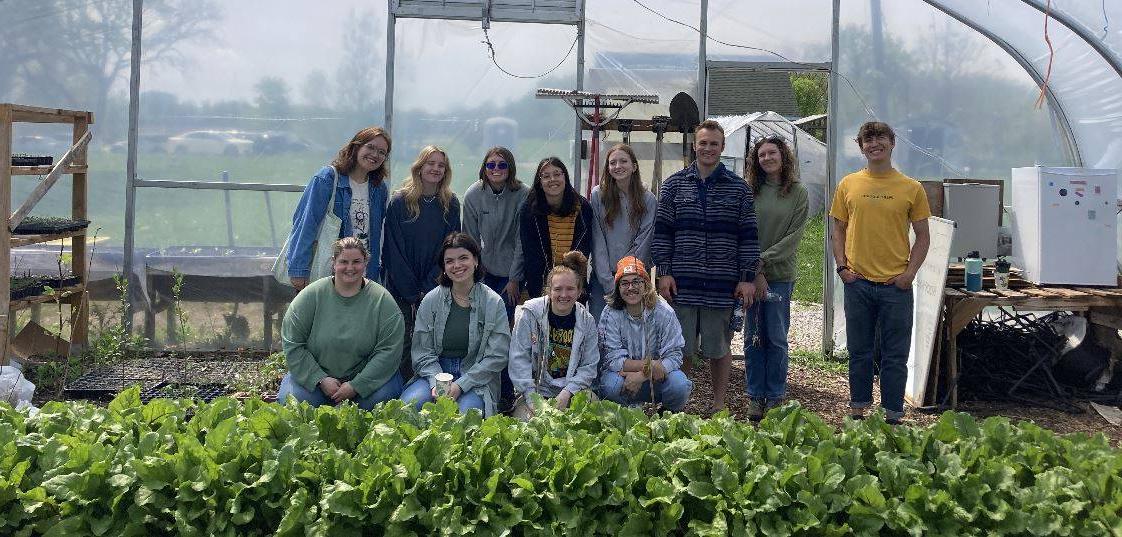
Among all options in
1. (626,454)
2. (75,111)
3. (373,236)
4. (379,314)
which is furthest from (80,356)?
(626,454)

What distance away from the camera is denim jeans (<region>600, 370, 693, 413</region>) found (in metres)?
4.64

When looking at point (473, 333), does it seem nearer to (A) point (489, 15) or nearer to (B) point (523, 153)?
(B) point (523, 153)

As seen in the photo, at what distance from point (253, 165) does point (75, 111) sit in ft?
3.86

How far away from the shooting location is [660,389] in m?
4.70

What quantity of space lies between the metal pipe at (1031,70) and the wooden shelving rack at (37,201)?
6001 millimetres

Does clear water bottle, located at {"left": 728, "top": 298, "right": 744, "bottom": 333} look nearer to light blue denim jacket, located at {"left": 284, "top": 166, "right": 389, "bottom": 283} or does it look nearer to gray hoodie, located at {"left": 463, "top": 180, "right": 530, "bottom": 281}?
gray hoodie, located at {"left": 463, "top": 180, "right": 530, "bottom": 281}

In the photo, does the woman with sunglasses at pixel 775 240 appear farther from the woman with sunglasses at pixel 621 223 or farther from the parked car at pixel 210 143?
the parked car at pixel 210 143

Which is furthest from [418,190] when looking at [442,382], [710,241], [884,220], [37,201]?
[37,201]

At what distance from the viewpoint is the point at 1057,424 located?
5.86 meters

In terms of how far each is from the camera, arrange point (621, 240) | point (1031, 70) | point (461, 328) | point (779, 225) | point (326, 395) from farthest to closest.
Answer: point (1031, 70) < point (779, 225) < point (621, 240) < point (461, 328) < point (326, 395)

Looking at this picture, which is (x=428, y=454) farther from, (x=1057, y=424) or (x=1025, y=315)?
(x=1025, y=315)

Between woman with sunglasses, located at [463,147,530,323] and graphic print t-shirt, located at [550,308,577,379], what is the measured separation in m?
0.84

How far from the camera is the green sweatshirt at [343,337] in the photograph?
14.9ft

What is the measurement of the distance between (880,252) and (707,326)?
991mm
